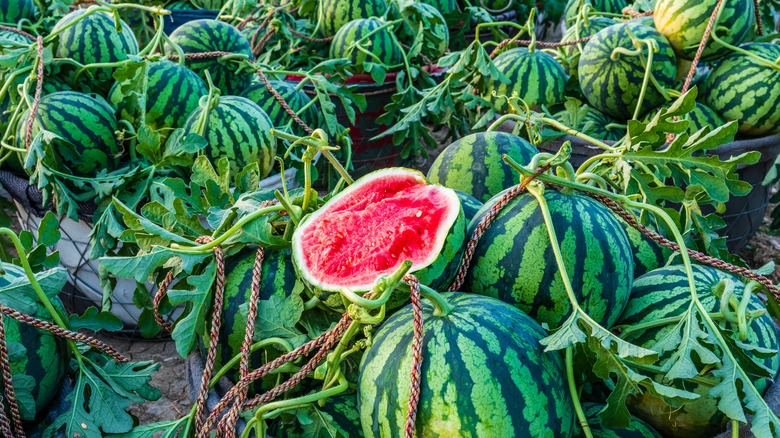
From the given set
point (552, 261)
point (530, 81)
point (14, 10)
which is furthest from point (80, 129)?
point (530, 81)

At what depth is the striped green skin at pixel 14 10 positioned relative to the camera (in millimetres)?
3541

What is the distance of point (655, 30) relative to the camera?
3303 millimetres

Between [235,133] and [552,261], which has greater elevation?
[552,261]

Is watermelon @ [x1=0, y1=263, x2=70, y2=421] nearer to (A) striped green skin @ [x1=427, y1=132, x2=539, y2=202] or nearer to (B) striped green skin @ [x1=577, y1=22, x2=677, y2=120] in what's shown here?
(A) striped green skin @ [x1=427, y1=132, x2=539, y2=202]

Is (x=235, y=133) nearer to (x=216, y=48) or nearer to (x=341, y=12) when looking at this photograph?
(x=216, y=48)

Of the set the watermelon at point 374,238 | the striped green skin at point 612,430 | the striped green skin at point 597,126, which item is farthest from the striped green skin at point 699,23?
the striped green skin at point 612,430

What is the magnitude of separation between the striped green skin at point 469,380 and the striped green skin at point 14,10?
3.14 metres

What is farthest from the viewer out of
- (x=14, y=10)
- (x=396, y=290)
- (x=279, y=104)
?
(x=14, y=10)

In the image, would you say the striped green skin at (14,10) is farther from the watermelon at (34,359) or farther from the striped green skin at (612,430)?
the striped green skin at (612,430)

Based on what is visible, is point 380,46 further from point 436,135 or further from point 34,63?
point 34,63

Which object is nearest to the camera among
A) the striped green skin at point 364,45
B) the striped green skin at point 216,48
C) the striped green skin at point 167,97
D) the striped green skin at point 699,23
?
the striped green skin at point 167,97

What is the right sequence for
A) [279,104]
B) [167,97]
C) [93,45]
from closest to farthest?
[167,97]
[93,45]
[279,104]

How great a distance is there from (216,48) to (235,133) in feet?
2.90

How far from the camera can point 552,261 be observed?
1567 mm
